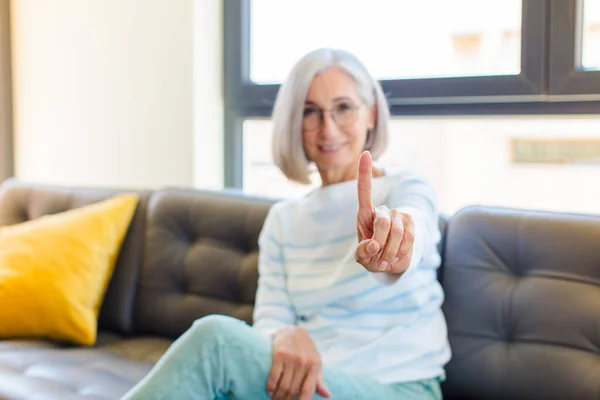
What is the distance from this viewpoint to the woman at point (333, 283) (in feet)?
4.12

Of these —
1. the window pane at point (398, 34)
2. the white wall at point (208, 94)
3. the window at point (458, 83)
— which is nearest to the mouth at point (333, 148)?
the window at point (458, 83)

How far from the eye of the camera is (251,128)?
264 centimetres

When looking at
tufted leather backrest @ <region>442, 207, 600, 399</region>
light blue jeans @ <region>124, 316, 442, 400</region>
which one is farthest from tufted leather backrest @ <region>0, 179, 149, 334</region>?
tufted leather backrest @ <region>442, 207, 600, 399</region>

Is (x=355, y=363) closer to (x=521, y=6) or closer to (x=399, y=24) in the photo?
(x=521, y=6)

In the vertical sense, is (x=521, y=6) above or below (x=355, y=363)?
above

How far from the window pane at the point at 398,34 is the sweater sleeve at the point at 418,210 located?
2.20 ft

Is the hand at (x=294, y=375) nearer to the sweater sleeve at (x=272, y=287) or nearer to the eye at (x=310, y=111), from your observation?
the sweater sleeve at (x=272, y=287)

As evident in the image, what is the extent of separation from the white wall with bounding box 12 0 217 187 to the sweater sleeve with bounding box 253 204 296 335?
89 cm

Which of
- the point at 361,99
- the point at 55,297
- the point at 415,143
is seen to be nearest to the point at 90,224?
the point at 55,297

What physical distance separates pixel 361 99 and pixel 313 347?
0.57 meters

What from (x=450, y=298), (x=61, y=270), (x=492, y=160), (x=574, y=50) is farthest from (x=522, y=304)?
(x=61, y=270)

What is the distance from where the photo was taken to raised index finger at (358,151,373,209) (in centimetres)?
114

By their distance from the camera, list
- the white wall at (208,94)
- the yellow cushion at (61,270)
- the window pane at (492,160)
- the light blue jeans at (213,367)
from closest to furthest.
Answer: the light blue jeans at (213,367), the yellow cushion at (61,270), the window pane at (492,160), the white wall at (208,94)

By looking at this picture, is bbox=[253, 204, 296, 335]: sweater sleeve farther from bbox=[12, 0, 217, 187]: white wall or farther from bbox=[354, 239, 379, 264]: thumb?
bbox=[12, 0, 217, 187]: white wall
